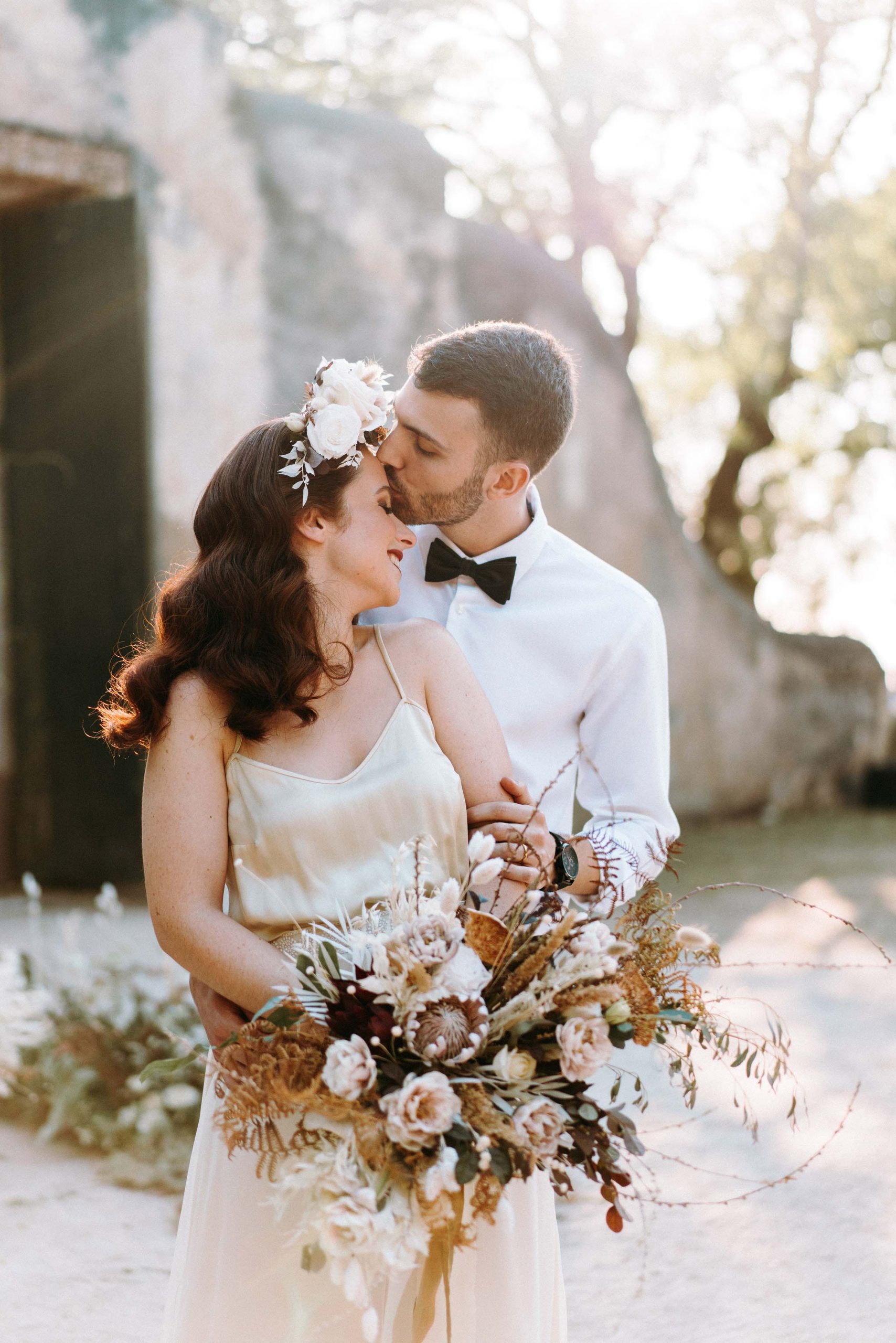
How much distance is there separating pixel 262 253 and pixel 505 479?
5.24 metres

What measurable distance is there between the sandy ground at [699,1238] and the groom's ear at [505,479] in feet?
3.84

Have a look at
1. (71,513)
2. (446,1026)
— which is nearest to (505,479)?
(446,1026)

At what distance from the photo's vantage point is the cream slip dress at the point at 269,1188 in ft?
6.79

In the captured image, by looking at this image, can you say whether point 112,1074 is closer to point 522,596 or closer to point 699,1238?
point 699,1238

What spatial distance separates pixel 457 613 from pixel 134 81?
534 cm

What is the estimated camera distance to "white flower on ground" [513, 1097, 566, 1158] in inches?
67.4

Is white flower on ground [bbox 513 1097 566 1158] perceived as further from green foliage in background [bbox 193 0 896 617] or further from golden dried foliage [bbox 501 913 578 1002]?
green foliage in background [bbox 193 0 896 617]

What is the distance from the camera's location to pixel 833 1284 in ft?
11.4

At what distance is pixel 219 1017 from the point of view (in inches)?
85.2

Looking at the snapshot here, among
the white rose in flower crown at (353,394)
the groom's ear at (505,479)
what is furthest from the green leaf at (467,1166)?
the groom's ear at (505,479)

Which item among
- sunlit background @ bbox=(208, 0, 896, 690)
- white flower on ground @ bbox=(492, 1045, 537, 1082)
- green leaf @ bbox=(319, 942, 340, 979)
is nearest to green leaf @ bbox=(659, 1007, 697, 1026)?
white flower on ground @ bbox=(492, 1045, 537, 1082)

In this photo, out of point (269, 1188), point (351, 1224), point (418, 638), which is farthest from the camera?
Answer: point (418, 638)

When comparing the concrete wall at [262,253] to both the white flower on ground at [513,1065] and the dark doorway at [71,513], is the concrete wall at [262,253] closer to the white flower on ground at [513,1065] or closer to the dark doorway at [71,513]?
the dark doorway at [71,513]

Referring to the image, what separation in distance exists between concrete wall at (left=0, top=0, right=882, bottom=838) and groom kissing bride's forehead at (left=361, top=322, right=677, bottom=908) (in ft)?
14.8
